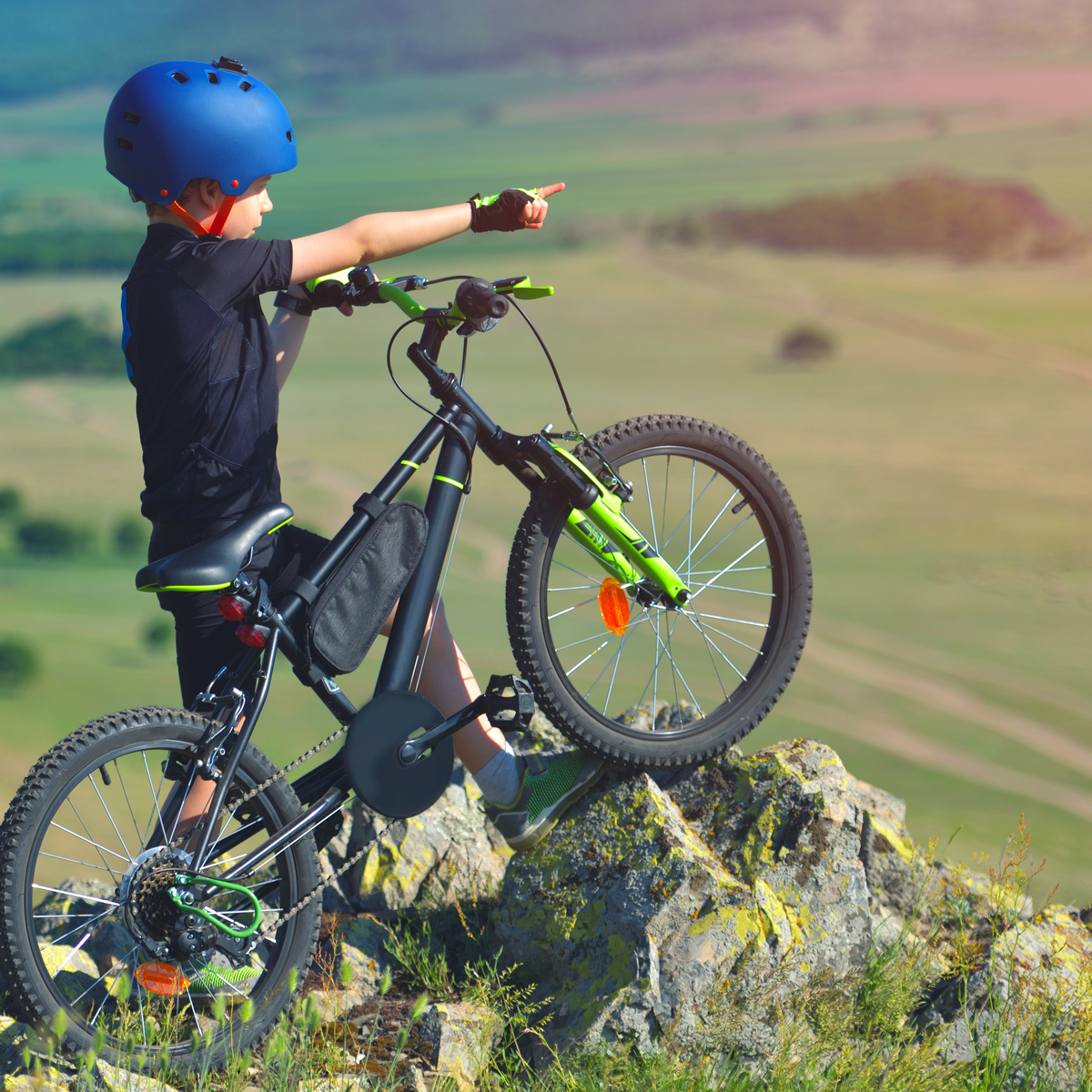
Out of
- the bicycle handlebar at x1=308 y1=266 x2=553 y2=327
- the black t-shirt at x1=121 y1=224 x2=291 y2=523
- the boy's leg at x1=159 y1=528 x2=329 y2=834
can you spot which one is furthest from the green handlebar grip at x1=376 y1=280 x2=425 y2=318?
the boy's leg at x1=159 y1=528 x2=329 y2=834

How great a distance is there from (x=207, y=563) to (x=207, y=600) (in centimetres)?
30

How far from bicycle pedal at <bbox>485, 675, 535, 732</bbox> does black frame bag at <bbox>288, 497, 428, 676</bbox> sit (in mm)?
387

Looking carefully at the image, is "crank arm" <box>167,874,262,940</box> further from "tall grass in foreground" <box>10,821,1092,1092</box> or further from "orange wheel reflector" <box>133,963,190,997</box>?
"tall grass in foreground" <box>10,821,1092,1092</box>

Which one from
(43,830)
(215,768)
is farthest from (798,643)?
(43,830)

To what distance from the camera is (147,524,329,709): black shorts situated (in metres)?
3.19

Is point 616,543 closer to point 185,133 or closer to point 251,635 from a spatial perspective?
point 251,635

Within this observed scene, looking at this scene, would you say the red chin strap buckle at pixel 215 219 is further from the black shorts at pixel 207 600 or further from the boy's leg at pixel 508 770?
the boy's leg at pixel 508 770

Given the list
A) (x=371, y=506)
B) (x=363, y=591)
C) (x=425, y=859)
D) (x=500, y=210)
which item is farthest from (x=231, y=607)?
(x=425, y=859)

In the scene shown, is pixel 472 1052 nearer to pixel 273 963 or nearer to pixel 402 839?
pixel 273 963

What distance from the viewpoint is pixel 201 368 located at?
3.03m

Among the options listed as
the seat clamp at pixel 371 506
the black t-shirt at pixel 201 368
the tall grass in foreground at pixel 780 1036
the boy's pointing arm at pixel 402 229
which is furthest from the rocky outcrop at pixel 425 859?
the boy's pointing arm at pixel 402 229

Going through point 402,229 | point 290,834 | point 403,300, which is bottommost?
point 290,834

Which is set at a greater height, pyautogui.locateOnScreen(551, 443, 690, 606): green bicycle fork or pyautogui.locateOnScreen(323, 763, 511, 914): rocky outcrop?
pyautogui.locateOnScreen(551, 443, 690, 606): green bicycle fork

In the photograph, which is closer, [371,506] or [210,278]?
[210,278]
